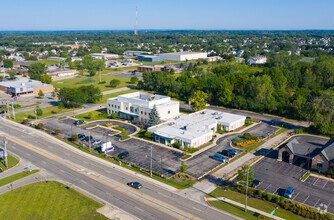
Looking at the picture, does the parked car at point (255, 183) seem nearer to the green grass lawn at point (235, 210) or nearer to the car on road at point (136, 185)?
the green grass lawn at point (235, 210)

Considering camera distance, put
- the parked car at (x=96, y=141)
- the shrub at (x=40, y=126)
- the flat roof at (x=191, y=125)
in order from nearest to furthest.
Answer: the parked car at (x=96, y=141) → the flat roof at (x=191, y=125) → the shrub at (x=40, y=126)

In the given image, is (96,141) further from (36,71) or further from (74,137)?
(36,71)

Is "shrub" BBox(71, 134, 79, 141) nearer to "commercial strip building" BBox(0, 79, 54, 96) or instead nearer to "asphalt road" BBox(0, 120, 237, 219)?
"asphalt road" BBox(0, 120, 237, 219)

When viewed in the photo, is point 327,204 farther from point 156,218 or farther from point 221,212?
point 156,218

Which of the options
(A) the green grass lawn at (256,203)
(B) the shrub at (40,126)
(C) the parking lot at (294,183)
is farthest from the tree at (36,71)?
(A) the green grass lawn at (256,203)

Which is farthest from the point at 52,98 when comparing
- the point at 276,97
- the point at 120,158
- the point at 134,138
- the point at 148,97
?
the point at 276,97

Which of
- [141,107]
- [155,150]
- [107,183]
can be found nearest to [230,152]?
[155,150]
